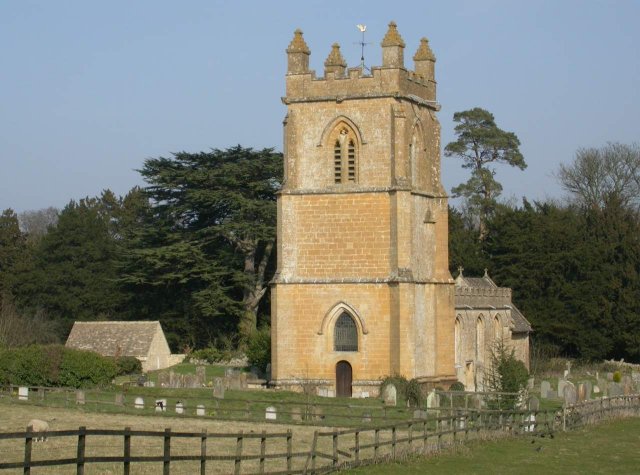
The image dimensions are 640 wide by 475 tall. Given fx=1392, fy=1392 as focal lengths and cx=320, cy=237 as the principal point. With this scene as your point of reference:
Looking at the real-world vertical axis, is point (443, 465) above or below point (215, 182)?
below

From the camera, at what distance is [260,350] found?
5538 cm

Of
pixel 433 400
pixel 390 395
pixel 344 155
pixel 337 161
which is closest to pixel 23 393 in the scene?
pixel 390 395

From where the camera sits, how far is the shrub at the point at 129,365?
56106mm

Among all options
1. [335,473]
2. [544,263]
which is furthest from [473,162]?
[335,473]

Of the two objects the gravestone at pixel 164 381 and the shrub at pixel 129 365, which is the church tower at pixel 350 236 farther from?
the shrub at pixel 129 365

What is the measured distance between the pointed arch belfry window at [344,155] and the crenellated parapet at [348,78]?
117cm

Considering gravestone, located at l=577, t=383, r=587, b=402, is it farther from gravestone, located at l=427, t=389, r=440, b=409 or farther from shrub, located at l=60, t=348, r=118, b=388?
shrub, located at l=60, t=348, r=118, b=388

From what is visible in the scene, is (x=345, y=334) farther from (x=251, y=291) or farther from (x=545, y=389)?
(x=251, y=291)

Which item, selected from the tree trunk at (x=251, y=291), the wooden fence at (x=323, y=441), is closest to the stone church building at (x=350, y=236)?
the wooden fence at (x=323, y=441)

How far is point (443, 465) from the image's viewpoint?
90.0 ft

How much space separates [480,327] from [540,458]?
96.5 ft

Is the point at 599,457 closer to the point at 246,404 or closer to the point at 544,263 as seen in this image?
Result: the point at 246,404

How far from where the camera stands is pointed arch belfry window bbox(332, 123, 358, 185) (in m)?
48.4

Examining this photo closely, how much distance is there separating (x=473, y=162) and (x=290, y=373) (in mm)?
45255
